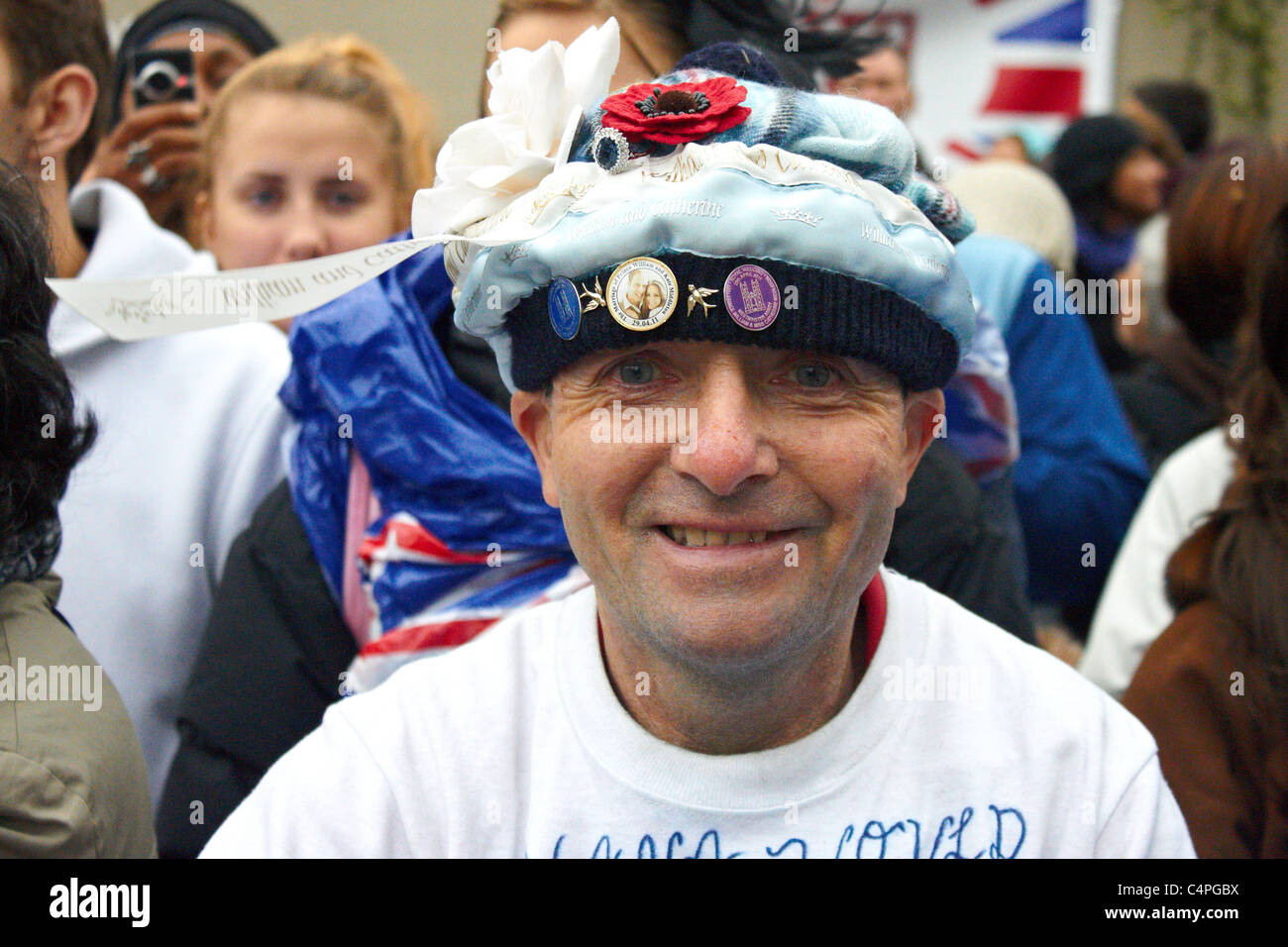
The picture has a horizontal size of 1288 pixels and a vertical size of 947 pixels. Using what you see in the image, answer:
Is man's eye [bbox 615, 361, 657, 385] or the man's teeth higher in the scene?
man's eye [bbox 615, 361, 657, 385]

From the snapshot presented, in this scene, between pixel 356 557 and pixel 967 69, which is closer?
pixel 356 557

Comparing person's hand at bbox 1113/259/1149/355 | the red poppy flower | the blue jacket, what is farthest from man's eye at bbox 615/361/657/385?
person's hand at bbox 1113/259/1149/355

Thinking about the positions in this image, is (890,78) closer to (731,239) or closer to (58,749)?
(731,239)

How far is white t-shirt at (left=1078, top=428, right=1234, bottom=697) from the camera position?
2.88 meters

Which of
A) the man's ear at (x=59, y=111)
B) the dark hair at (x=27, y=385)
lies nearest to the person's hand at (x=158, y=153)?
the man's ear at (x=59, y=111)

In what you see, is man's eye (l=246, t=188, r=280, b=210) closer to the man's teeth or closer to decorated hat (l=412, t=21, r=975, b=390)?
decorated hat (l=412, t=21, r=975, b=390)

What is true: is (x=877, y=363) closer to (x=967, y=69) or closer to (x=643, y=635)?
(x=643, y=635)

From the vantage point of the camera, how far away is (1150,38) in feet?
29.3

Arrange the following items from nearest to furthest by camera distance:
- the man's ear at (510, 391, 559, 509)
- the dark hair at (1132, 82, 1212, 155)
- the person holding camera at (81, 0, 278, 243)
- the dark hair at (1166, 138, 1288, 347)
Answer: the man's ear at (510, 391, 559, 509), the dark hair at (1166, 138, 1288, 347), the person holding camera at (81, 0, 278, 243), the dark hair at (1132, 82, 1212, 155)

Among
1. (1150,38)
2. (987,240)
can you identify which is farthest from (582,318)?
(1150,38)

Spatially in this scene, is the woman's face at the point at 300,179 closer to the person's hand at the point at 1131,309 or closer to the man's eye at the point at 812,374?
the man's eye at the point at 812,374

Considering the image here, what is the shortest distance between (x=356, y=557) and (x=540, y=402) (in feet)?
2.03

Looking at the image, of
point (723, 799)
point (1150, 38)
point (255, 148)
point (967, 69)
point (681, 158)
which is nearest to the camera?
point (681, 158)
